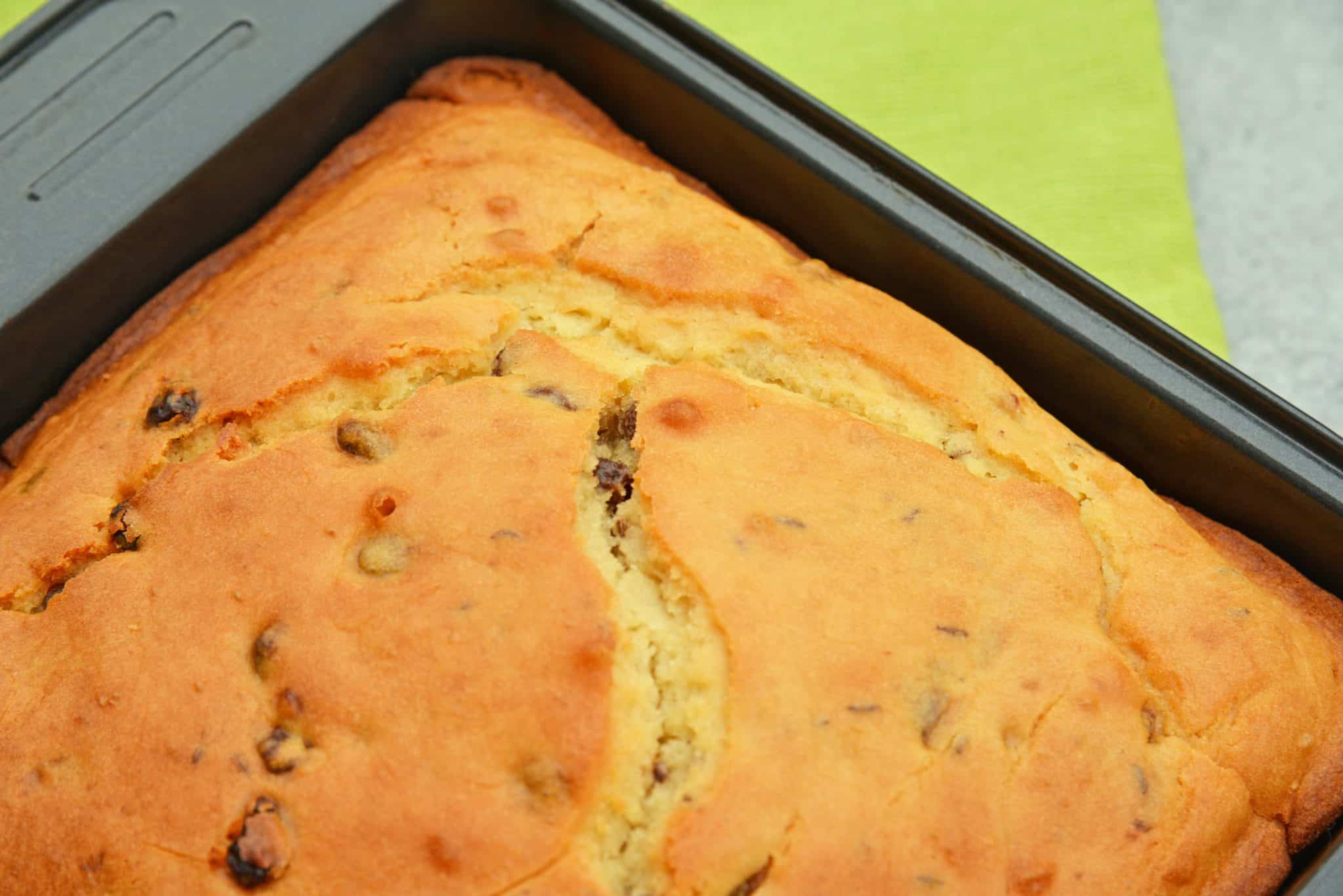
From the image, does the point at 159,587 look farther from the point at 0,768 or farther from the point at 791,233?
the point at 791,233

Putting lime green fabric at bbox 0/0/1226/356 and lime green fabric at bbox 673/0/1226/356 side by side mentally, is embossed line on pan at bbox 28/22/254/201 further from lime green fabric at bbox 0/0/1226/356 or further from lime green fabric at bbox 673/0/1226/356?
lime green fabric at bbox 673/0/1226/356

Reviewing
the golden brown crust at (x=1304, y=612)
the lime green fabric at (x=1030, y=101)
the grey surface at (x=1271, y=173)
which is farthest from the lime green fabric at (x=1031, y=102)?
the golden brown crust at (x=1304, y=612)

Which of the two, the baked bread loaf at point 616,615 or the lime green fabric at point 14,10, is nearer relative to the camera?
the baked bread loaf at point 616,615

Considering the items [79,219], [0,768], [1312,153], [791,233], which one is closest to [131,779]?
[0,768]

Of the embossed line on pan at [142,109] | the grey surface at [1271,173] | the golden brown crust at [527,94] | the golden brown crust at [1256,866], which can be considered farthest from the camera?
the grey surface at [1271,173]

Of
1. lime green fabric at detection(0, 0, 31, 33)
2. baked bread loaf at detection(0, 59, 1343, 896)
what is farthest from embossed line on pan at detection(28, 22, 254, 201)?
lime green fabric at detection(0, 0, 31, 33)

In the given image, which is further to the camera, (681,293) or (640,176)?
(640,176)

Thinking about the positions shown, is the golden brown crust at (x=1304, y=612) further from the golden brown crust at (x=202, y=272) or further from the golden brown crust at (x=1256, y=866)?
the golden brown crust at (x=202, y=272)
